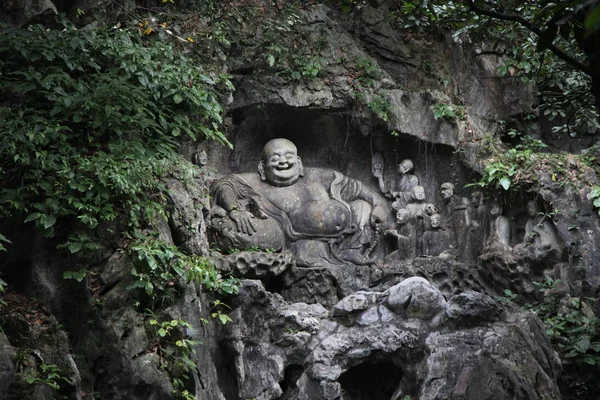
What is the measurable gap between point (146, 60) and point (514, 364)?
5311 millimetres

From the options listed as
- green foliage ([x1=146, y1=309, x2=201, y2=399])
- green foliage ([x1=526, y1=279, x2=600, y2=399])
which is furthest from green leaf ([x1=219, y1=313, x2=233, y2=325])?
green foliage ([x1=526, y1=279, x2=600, y2=399])

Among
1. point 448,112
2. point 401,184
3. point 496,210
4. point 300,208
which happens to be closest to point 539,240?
point 496,210

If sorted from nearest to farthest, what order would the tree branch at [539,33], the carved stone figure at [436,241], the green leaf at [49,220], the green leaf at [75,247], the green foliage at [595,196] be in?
1. the tree branch at [539,33]
2. the green leaf at [49,220]
3. the green leaf at [75,247]
4. the green foliage at [595,196]
5. the carved stone figure at [436,241]

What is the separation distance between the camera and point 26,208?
32.8ft

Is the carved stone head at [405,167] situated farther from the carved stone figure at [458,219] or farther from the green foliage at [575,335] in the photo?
the green foliage at [575,335]

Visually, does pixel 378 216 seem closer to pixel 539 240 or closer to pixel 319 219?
pixel 319 219

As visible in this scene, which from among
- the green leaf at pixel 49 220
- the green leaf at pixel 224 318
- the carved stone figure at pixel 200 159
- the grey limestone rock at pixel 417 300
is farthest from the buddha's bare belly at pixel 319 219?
the green leaf at pixel 49 220

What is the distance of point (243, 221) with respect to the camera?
41.8 feet

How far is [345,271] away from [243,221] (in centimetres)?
149

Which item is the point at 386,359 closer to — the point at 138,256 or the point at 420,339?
the point at 420,339

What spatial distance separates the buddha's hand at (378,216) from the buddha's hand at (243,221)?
1756mm

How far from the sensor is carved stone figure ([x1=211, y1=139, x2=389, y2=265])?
13.0 meters

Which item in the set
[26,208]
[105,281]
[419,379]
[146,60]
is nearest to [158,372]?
[105,281]

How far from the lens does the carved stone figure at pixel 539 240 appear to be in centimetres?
1272
